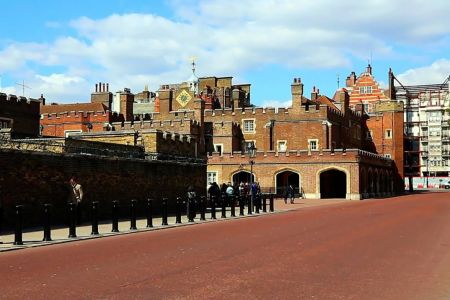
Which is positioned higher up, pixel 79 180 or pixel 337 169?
pixel 337 169

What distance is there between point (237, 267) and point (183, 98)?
55.7 meters

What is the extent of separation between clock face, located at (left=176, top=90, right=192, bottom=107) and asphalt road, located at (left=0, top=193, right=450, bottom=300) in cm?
4863

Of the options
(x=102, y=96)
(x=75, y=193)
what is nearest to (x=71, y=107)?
(x=102, y=96)

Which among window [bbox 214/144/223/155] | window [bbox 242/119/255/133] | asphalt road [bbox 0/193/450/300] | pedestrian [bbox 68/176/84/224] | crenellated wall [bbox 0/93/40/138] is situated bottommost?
asphalt road [bbox 0/193/450/300]

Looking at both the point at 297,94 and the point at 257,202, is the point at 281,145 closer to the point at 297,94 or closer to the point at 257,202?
the point at 297,94

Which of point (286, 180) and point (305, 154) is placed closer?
point (305, 154)

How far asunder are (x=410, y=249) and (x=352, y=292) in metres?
5.63

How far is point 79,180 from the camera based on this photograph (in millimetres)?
21266

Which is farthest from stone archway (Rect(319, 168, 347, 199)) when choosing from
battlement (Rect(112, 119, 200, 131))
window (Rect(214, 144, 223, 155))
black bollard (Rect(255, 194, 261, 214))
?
black bollard (Rect(255, 194, 261, 214))

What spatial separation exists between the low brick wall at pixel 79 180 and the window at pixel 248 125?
3222 cm

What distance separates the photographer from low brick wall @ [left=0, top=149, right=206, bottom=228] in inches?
722

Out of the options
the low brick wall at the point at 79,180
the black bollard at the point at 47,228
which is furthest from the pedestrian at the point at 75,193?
the black bollard at the point at 47,228

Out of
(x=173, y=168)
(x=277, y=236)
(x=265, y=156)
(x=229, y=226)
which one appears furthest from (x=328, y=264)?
(x=265, y=156)

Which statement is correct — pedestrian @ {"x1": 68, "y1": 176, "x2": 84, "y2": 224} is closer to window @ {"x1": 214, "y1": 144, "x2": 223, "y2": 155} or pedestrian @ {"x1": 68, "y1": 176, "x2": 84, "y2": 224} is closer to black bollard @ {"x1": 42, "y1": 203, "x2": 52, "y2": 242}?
black bollard @ {"x1": 42, "y1": 203, "x2": 52, "y2": 242}
